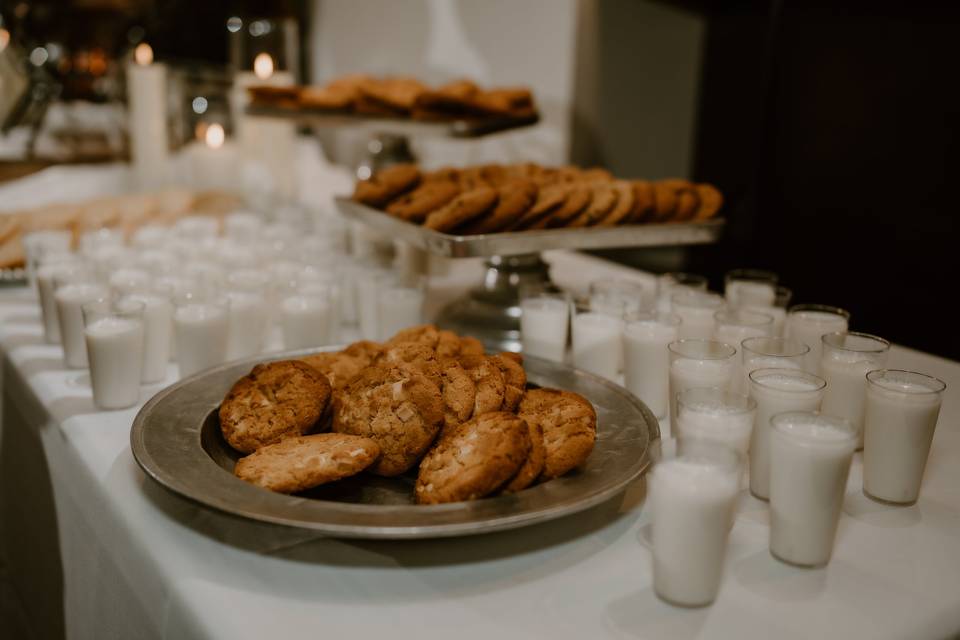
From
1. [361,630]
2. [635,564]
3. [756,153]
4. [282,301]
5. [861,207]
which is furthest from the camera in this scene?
[756,153]

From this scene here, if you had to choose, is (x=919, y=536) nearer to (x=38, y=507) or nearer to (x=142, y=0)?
(x=38, y=507)

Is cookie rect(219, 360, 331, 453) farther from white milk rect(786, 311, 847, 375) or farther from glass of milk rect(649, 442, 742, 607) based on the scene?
white milk rect(786, 311, 847, 375)

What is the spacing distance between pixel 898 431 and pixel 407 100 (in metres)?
2.00

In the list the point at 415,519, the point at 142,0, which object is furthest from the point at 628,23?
the point at 142,0

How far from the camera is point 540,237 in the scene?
1864 mm

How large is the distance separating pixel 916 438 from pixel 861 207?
3.24 meters

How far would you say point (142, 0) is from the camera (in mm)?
7449

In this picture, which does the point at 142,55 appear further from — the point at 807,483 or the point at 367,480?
the point at 807,483

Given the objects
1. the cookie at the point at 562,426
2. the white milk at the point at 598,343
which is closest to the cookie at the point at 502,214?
the white milk at the point at 598,343

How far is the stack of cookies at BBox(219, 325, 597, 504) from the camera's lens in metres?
1.14

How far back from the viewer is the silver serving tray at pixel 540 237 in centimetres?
179

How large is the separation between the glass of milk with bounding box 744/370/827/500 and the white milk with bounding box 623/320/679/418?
0.30 metres

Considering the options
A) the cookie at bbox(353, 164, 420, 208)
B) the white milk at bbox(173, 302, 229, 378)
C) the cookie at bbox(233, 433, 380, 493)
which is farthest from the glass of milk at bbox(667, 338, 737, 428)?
the cookie at bbox(353, 164, 420, 208)

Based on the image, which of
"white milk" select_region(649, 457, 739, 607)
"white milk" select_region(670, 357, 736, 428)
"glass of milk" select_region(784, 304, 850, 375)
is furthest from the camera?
"glass of milk" select_region(784, 304, 850, 375)
